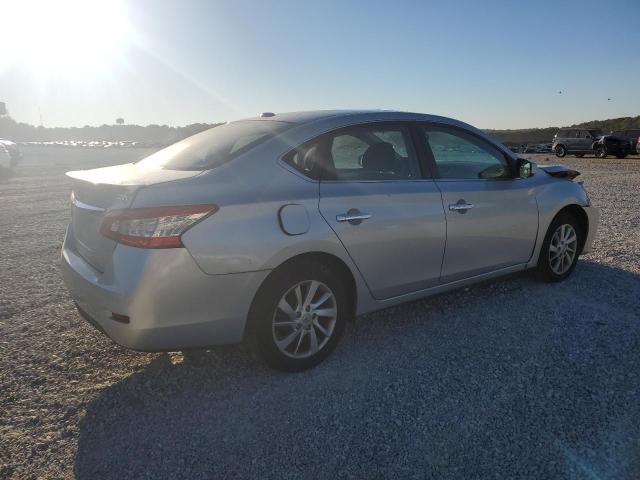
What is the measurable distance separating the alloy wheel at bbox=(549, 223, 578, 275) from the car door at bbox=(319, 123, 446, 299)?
160 centimetres

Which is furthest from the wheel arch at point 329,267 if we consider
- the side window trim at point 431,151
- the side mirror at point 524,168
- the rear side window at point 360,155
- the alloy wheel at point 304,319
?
the side mirror at point 524,168

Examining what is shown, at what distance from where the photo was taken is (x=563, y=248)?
4699 millimetres

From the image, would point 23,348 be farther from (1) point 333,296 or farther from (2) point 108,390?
(1) point 333,296

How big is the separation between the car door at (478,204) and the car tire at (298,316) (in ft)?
3.46

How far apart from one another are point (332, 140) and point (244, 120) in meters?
0.94

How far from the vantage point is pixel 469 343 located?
3523 mm

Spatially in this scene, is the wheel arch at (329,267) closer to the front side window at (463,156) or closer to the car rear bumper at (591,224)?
the front side window at (463,156)

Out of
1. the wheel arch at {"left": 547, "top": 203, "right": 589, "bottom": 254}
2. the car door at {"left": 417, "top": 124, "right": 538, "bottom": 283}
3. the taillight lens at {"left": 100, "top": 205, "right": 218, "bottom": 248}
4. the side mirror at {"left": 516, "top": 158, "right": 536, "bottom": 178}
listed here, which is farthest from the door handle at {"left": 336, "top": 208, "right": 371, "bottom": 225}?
the wheel arch at {"left": 547, "top": 203, "right": 589, "bottom": 254}

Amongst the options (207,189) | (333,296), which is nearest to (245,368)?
(333,296)

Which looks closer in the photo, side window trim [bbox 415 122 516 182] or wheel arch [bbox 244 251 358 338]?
wheel arch [bbox 244 251 358 338]

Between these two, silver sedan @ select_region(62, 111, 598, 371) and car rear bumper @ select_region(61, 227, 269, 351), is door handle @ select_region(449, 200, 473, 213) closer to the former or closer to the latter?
silver sedan @ select_region(62, 111, 598, 371)

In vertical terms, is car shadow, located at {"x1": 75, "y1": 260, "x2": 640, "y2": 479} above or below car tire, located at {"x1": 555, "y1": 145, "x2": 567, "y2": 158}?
above

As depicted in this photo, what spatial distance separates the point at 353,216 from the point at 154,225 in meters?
1.23

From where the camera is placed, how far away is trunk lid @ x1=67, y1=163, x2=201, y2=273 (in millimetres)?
2706
